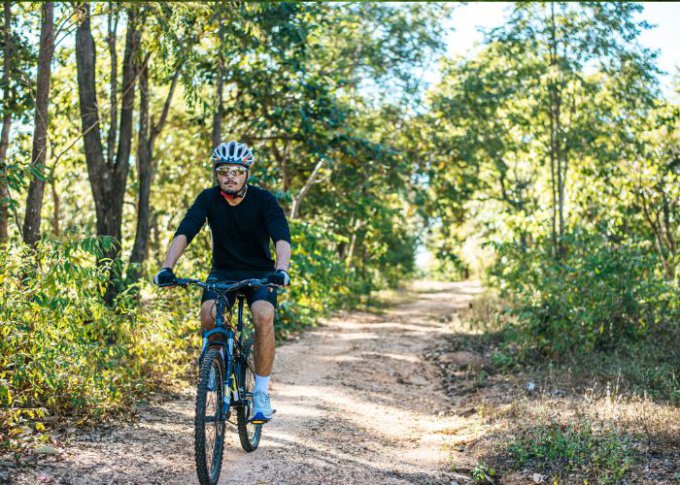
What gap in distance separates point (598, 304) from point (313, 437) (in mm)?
5616

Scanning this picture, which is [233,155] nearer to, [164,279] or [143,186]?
[164,279]

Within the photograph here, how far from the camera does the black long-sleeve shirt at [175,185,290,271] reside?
18.5 feet

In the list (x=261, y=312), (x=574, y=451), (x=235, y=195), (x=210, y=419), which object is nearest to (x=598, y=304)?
(x=574, y=451)

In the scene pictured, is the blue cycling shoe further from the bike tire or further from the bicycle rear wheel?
the bicycle rear wheel

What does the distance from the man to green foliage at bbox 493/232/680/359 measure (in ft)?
19.7

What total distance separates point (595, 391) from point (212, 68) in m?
8.52

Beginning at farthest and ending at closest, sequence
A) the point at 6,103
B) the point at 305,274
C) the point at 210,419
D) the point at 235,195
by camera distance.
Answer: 1. the point at 305,274
2. the point at 6,103
3. the point at 235,195
4. the point at 210,419

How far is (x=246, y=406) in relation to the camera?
226 inches

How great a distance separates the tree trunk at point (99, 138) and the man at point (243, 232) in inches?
200

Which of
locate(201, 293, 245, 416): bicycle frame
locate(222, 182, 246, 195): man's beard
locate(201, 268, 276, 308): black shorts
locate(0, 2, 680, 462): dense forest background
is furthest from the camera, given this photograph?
locate(0, 2, 680, 462): dense forest background

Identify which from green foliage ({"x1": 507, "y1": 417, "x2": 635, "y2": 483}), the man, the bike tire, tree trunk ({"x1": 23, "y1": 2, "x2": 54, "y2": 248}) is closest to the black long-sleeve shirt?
the man

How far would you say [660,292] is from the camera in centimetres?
1020

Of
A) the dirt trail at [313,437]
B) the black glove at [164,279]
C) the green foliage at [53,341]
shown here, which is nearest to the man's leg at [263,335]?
the black glove at [164,279]

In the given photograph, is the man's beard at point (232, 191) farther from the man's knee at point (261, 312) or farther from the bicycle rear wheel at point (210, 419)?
the bicycle rear wheel at point (210, 419)
